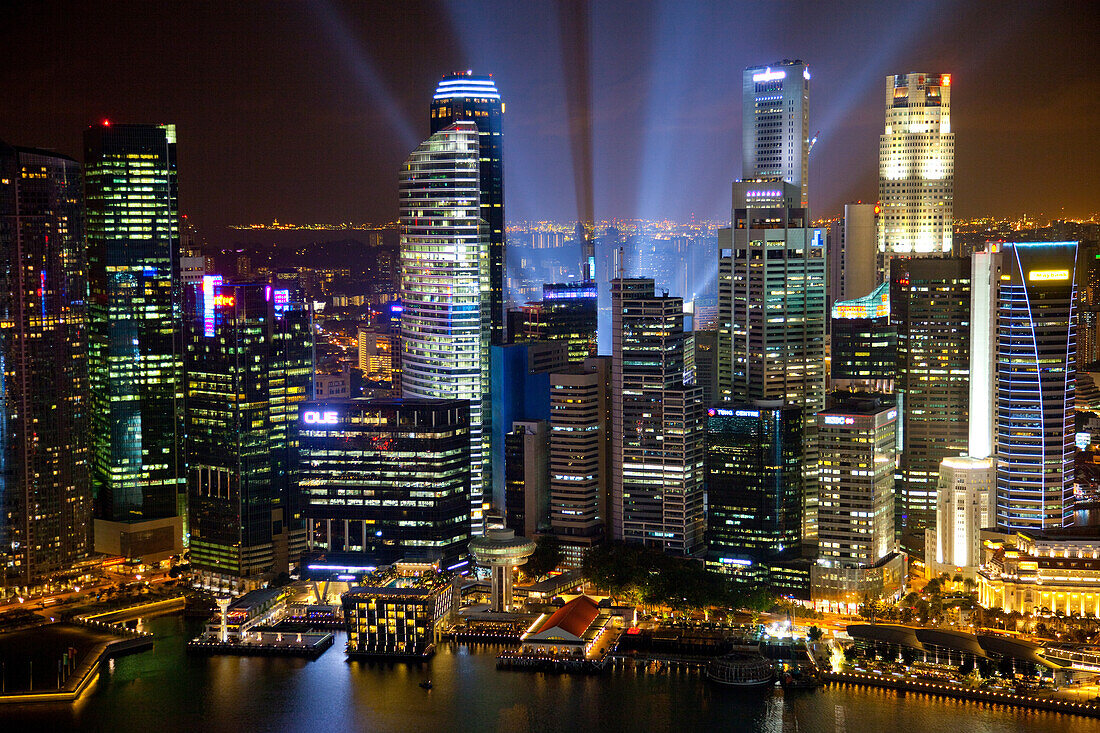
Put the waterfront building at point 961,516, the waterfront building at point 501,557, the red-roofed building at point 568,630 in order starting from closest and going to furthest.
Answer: the red-roofed building at point 568,630 → the waterfront building at point 501,557 → the waterfront building at point 961,516

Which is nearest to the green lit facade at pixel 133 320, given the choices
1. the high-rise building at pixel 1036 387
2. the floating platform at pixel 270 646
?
the floating platform at pixel 270 646

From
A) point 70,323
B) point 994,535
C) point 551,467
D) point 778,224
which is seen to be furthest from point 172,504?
point 994,535

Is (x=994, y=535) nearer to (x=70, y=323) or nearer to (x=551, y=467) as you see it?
(x=551, y=467)

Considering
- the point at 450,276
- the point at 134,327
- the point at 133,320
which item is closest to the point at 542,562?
the point at 450,276

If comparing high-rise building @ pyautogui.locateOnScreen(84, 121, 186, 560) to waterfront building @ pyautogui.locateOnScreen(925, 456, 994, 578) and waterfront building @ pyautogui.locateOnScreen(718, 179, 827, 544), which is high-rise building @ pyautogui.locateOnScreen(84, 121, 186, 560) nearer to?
waterfront building @ pyautogui.locateOnScreen(718, 179, 827, 544)

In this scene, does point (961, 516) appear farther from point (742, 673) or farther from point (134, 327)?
point (134, 327)

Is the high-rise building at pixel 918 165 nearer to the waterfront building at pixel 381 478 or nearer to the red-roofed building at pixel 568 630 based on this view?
the waterfront building at pixel 381 478
